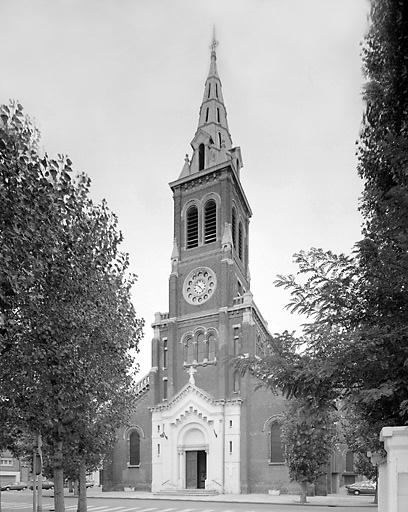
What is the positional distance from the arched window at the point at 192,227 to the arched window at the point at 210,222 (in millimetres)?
874

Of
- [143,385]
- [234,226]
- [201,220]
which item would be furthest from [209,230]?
[143,385]

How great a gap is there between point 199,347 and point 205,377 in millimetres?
2058

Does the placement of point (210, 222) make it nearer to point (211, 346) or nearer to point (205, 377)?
point (211, 346)

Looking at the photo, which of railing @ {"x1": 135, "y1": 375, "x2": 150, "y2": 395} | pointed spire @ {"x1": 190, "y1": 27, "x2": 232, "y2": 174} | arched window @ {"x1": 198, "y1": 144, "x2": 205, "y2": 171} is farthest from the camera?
arched window @ {"x1": 198, "y1": 144, "x2": 205, "y2": 171}

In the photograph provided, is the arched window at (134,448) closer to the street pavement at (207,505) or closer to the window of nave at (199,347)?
the street pavement at (207,505)

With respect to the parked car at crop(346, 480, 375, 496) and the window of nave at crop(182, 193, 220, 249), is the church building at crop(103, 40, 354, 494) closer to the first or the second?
the window of nave at crop(182, 193, 220, 249)

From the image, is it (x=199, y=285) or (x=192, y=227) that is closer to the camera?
(x=199, y=285)

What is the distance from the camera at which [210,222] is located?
38.5 metres

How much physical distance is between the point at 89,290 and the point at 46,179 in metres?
3.49

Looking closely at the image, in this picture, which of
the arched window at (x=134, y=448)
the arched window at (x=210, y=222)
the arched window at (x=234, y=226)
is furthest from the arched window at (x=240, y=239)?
the arched window at (x=134, y=448)

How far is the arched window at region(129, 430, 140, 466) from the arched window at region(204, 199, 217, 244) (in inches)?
557

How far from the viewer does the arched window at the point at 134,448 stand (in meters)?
36.7

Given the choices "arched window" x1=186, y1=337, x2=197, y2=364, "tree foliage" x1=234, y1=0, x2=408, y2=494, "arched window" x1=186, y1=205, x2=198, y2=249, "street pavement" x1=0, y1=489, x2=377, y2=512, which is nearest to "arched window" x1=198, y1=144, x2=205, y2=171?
"arched window" x1=186, y1=205, x2=198, y2=249

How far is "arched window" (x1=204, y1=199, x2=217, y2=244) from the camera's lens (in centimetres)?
3809
